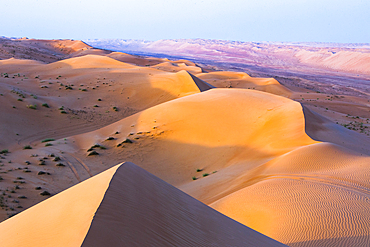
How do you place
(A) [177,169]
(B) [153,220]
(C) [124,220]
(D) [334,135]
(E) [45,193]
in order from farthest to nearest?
(D) [334,135] < (A) [177,169] < (E) [45,193] < (B) [153,220] < (C) [124,220]

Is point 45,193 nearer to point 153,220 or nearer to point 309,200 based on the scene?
point 153,220

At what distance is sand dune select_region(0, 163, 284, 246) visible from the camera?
2.67 m

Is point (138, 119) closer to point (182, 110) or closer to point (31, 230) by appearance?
point (182, 110)

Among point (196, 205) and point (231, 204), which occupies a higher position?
point (196, 205)

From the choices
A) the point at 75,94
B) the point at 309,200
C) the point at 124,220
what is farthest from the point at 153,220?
the point at 75,94

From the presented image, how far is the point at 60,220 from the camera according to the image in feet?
9.60

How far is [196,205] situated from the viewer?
4148mm

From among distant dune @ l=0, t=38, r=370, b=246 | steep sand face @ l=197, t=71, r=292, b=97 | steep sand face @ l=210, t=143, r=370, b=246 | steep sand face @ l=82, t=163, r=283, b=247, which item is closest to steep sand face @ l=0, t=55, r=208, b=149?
distant dune @ l=0, t=38, r=370, b=246

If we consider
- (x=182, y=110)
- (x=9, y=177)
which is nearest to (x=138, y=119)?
(x=182, y=110)

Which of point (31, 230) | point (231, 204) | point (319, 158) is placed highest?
point (31, 230)

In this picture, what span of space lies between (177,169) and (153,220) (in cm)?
657

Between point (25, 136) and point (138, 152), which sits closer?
point (138, 152)

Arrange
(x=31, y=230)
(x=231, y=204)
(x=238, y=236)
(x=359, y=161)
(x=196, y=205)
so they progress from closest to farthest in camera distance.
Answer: (x=31, y=230)
(x=238, y=236)
(x=196, y=205)
(x=231, y=204)
(x=359, y=161)

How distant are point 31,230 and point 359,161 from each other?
767 cm
